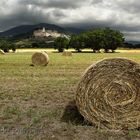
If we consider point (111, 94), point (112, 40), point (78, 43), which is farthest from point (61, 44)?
point (111, 94)

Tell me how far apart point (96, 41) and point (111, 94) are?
107241 millimetres

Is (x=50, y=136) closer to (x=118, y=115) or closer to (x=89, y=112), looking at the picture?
(x=89, y=112)

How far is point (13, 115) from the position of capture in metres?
10.2

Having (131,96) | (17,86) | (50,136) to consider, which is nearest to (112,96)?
(131,96)

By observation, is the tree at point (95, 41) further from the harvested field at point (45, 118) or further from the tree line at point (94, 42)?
the harvested field at point (45, 118)

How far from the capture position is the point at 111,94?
363 inches

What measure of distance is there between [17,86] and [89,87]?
718cm

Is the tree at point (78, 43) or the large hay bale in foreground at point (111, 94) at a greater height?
the large hay bale in foreground at point (111, 94)

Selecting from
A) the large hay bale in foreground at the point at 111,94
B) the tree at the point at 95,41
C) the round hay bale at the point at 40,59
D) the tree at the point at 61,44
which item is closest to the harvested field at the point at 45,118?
the large hay bale in foreground at the point at 111,94

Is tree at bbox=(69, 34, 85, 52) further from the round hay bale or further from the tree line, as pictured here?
the round hay bale

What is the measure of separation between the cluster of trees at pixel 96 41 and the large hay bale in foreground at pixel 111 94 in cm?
10373

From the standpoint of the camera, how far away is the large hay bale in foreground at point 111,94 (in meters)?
9.02

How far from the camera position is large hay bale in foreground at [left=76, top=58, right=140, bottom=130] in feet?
29.6

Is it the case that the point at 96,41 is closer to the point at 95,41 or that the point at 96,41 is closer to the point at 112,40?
the point at 95,41
